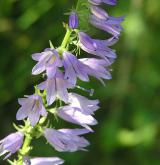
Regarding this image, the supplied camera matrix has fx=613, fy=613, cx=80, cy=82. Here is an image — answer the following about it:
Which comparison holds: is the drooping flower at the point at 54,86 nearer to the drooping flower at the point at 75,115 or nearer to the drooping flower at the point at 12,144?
the drooping flower at the point at 75,115

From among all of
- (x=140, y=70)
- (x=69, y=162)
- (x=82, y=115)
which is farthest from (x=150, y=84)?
(x=82, y=115)

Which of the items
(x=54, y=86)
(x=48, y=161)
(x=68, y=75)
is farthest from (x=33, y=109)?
(x=48, y=161)

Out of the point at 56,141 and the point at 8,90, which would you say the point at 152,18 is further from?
the point at 56,141

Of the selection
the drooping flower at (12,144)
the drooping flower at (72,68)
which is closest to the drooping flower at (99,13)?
the drooping flower at (72,68)

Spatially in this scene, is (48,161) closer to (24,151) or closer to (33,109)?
(24,151)

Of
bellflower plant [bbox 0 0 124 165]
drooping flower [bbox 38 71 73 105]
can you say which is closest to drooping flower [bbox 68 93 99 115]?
bellflower plant [bbox 0 0 124 165]
